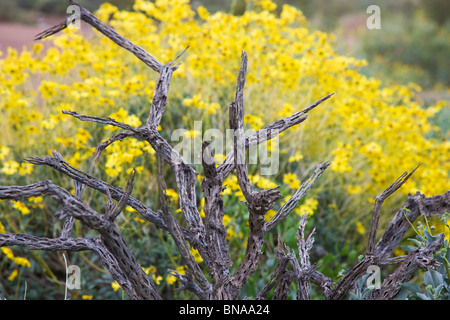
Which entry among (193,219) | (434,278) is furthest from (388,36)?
(193,219)

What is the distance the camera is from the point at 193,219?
1.22 m

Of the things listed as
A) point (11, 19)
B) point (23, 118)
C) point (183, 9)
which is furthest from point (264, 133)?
point (11, 19)

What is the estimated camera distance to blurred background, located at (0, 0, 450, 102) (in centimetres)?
950

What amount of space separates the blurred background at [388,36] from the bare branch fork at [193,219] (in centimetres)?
710

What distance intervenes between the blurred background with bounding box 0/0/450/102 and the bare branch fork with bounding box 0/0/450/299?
7.10 metres

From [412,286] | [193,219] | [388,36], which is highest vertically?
[388,36]

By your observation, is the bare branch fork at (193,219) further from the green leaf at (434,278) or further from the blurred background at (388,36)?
the blurred background at (388,36)

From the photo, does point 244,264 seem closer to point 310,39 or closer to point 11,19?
point 310,39

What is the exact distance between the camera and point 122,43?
135 centimetres

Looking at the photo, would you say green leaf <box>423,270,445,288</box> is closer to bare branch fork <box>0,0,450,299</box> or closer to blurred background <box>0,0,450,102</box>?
bare branch fork <box>0,0,450,299</box>

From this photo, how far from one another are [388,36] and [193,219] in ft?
37.9

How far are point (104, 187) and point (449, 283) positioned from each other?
3.03 ft

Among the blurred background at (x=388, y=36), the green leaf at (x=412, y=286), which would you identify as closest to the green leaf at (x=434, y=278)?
the green leaf at (x=412, y=286)

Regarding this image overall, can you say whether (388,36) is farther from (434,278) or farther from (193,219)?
(193,219)
